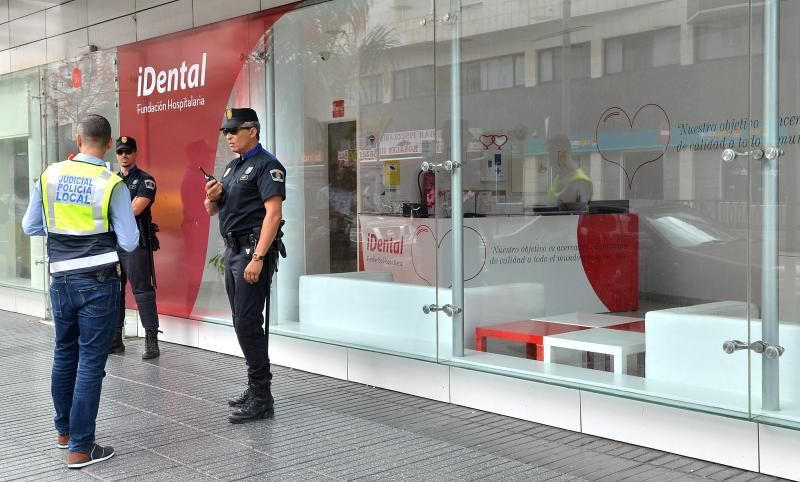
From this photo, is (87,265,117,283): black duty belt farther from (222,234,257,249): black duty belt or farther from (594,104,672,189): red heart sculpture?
(594,104,672,189): red heart sculpture

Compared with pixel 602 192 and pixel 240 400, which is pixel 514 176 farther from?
pixel 240 400

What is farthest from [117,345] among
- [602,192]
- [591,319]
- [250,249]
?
[602,192]

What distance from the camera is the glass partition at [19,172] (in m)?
10.6

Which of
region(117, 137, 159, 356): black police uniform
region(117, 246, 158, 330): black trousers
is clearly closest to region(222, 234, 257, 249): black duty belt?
region(117, 137, 159, 356): black police uniform

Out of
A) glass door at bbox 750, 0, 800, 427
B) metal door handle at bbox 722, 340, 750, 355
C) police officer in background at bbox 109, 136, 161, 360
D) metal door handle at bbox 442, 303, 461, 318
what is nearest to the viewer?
glass door at bbox 750, 0, 800, 427

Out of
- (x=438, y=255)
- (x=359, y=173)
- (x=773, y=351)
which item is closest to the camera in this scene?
(x=773, y=351)

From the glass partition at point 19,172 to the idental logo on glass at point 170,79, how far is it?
2178 millimetres

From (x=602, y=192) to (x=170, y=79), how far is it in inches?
163

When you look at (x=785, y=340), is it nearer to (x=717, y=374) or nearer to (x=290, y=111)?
(x=717, y=374)

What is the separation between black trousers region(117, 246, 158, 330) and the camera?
7750 mm

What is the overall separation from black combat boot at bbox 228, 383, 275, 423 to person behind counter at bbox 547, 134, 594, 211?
3654 millimetres

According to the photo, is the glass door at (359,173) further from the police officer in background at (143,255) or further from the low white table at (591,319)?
the police officer in background at (143,255)

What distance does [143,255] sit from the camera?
777 centimetres

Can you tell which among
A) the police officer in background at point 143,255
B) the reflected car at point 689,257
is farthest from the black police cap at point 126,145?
the reflected car at point 689,257
